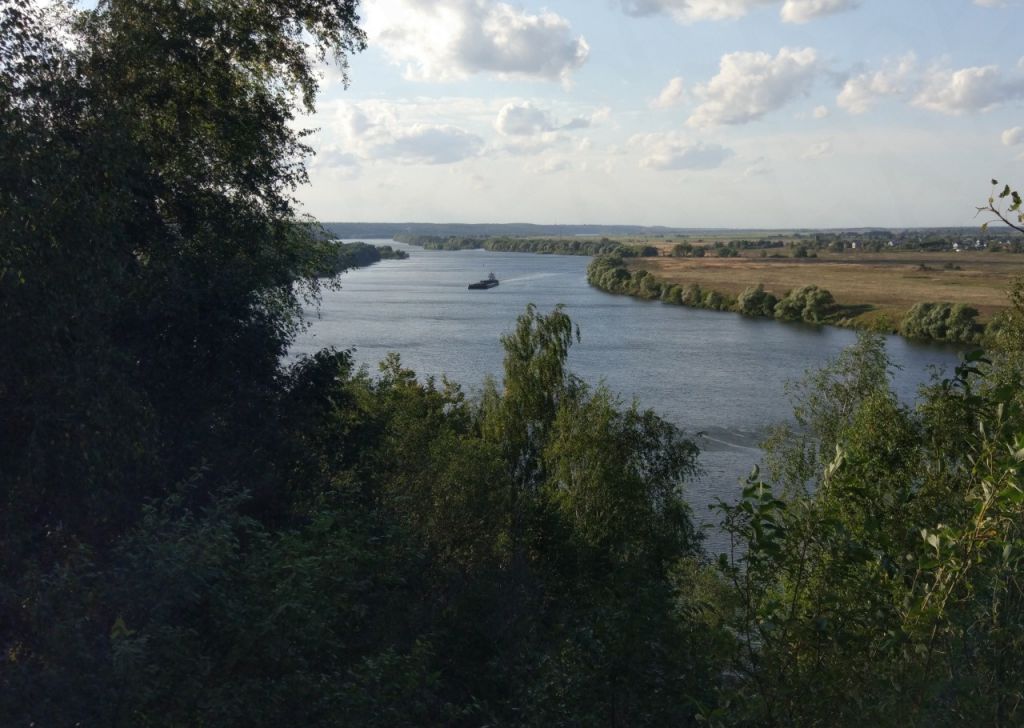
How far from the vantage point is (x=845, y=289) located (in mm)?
59688

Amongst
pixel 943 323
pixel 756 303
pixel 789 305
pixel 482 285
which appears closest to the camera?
pixel 943 323

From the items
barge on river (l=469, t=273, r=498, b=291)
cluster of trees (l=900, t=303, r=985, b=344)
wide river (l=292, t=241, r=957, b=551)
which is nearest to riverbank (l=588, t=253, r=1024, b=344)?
cluster of trees (l=900, t=303, r=985, b=344)

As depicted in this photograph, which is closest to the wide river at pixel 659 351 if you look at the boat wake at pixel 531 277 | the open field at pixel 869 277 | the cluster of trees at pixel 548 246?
the open field at pixel 869 277

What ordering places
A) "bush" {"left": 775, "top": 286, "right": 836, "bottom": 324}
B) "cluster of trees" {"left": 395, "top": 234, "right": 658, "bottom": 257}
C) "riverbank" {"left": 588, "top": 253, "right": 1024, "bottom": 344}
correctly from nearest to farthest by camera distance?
"riverbank" {"left": 588, "top": 253, "right": 1024, "bottom": 344} → "bush" {"left": 775, "top": 286, "right": 836, "bottom": 324} → "cluster of trees" {"left": 395, "top": 234, "right": 658, "bottom": 257}

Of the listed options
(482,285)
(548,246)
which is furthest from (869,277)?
(548,246)

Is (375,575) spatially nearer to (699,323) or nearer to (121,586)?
(121,586)

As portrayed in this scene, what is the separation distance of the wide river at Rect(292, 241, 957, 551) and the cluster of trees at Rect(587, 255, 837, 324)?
173cm

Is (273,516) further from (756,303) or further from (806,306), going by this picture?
(756,303)

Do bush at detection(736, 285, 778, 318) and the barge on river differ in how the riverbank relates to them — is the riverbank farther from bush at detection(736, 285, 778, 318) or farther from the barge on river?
the barge on river

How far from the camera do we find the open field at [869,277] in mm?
50406

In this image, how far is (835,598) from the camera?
2.83 m

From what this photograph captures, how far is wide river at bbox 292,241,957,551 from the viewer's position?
23.5 metres

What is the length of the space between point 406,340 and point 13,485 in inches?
1268

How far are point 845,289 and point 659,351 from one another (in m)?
29.0
